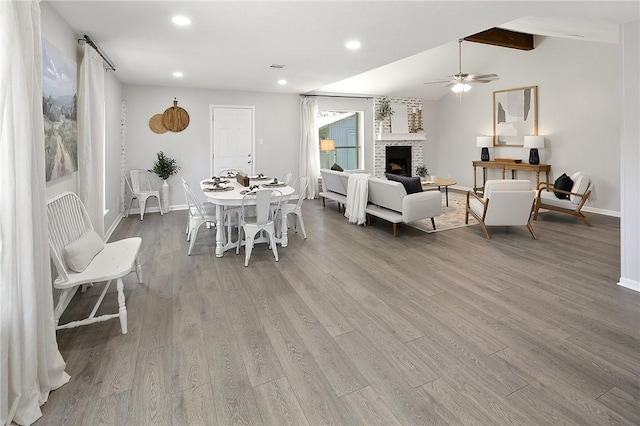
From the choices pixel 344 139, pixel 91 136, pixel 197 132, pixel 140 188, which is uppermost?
pixel 344 139

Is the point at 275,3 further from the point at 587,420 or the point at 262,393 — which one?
the point at 587,420

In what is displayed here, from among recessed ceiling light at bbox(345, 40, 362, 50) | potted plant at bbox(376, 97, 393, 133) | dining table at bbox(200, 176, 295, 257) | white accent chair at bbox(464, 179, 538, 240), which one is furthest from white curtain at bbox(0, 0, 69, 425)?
potted plant at bbox(376, 97, 393, 133)

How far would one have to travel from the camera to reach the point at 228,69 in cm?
527

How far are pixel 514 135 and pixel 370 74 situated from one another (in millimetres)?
3448

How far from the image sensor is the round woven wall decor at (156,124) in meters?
6.72

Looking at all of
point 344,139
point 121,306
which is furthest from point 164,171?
point 121,306

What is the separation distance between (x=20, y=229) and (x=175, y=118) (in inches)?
229

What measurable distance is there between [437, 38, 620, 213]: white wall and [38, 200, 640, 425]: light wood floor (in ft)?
10.3

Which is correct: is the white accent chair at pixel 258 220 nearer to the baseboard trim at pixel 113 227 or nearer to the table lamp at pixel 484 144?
the baseboard trim at pixel 113 227

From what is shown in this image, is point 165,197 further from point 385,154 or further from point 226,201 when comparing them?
point 385,154

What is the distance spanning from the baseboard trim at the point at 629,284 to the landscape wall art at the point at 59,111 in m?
4.72

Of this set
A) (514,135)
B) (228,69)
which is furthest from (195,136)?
(514,135)

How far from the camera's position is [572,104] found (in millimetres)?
6578

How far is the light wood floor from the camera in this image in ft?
5.50
